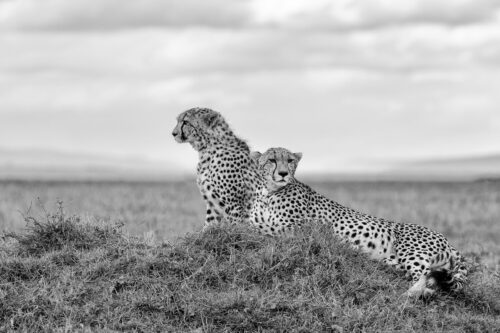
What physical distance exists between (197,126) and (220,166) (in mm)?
526

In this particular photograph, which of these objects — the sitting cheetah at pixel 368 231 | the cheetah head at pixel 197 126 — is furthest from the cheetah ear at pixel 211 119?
the sitting cheetah at pixel 368 231

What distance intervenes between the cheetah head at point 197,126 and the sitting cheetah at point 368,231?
1.17m

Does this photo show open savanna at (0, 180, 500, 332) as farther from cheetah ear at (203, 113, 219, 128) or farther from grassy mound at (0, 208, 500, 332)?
cheetah ear at (203, 113, 219, 128)

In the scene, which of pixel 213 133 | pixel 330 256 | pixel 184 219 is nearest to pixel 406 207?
pixel 184 219

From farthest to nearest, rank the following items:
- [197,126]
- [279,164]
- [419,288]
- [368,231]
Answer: [197,126], [279,164], [368,231], [419,288]

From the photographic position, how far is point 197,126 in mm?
9047

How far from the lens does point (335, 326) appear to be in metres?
6.44

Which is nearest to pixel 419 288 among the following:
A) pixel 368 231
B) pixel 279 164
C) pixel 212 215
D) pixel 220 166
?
pixel 368 231

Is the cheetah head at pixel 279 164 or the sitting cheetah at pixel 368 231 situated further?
the cheetah head at pixel 279 164

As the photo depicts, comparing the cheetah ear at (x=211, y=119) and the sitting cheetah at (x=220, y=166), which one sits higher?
the cheetah ear at (x=211, y=119)

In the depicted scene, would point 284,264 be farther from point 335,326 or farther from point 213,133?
point 213,133

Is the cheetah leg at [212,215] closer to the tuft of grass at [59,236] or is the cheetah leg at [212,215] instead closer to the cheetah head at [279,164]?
the cheetah head at [279,164]

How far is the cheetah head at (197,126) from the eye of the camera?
29.6 feet

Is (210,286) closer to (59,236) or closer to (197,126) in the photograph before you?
(59,236)
